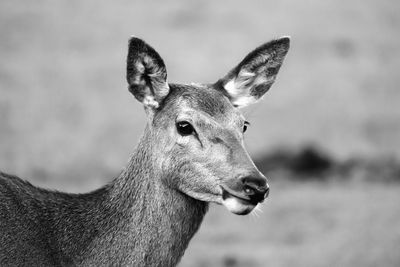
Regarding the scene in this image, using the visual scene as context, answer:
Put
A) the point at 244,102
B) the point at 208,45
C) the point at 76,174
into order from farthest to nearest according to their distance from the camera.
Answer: the point at 208,45 → the point at 76,174 → the point at 244,102

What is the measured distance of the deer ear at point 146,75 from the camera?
8766mm

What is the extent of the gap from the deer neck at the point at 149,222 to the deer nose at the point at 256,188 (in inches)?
33.4

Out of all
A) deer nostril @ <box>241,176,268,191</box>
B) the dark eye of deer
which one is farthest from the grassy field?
deer nostril @ <box>241,176,268,191</box>

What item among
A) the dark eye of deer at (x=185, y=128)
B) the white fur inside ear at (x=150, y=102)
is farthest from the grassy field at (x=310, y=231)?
the dark eye of deer at (x=185, y=128)

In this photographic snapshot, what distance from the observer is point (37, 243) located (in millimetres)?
8180

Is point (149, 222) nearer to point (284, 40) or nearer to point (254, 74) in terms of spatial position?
point (254, 74)

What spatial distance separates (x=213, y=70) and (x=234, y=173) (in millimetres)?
23870

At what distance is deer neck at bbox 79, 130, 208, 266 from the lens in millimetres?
8453

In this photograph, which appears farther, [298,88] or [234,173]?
[298,88]

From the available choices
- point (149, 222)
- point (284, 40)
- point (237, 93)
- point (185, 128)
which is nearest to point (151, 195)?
point (149, 222)

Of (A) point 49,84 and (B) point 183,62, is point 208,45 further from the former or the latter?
(A) point 49,84

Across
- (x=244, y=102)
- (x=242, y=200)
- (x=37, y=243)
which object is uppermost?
(x=244, y=102)

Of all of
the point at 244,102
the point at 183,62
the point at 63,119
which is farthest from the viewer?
the point at 183,62

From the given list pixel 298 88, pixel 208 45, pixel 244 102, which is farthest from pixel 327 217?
pixel 208 45
